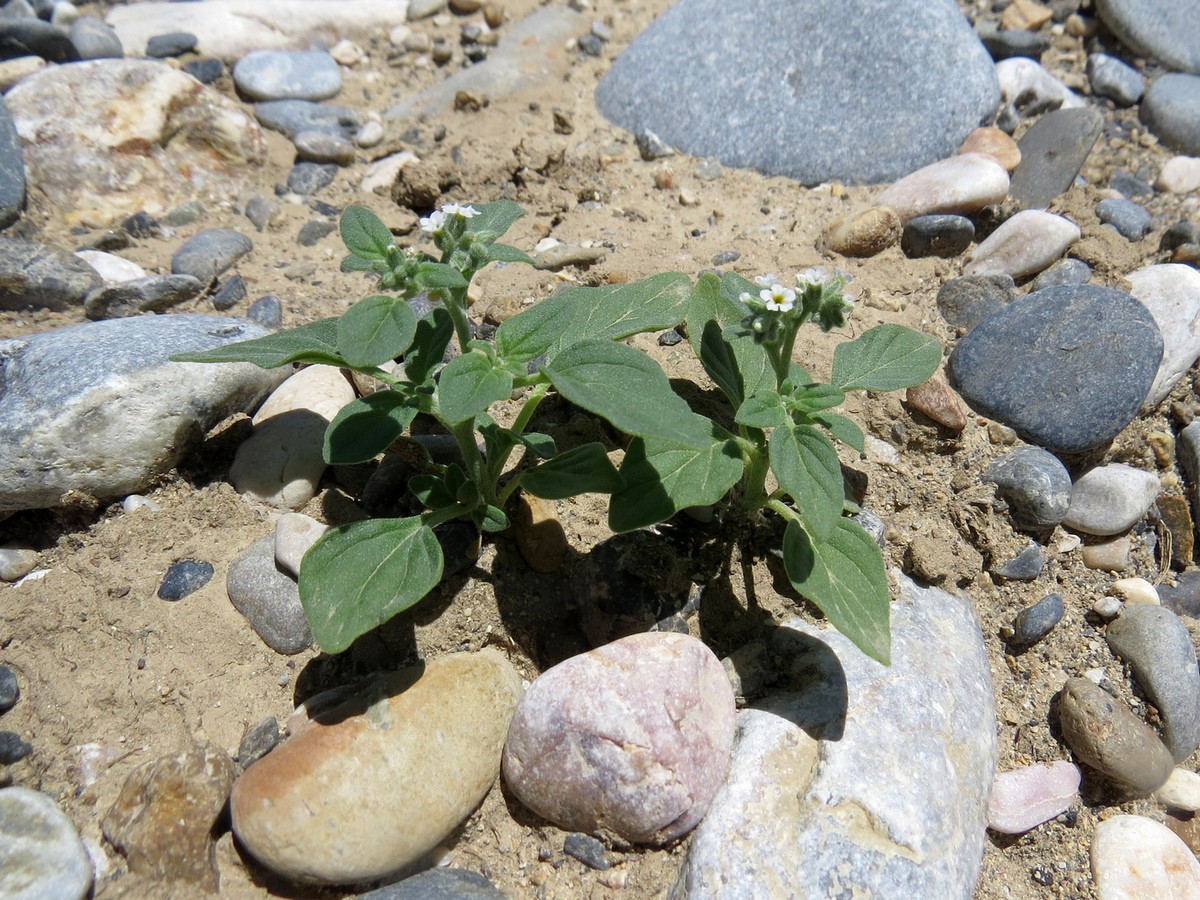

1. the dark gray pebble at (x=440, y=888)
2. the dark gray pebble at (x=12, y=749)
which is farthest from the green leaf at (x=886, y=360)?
the dark gray pebble at (x=12, y=749)

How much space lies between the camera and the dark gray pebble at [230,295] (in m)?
5.01

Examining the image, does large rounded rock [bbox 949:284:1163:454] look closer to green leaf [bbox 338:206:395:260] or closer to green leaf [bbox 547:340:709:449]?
green leaf [bbox 547:340:709:449]

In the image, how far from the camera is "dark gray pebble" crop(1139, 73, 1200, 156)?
608 centimetres

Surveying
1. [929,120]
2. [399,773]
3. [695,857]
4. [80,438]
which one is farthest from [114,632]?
[929,120]

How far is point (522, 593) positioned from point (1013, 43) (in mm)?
5859

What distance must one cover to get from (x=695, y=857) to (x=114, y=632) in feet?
8.09

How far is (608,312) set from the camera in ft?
12.0

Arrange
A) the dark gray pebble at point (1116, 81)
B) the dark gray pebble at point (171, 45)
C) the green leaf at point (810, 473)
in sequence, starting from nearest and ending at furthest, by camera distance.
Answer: the green leaf at point (810, 473), the dark gray pebble at point (1116, 81), the dark gray pebble at point (171, 45)

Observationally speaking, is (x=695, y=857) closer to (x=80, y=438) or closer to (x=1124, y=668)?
(x=1124, y=668)

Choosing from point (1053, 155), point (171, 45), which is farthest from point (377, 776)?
point (171, 45)

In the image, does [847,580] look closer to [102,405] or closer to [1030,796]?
[1030,796]

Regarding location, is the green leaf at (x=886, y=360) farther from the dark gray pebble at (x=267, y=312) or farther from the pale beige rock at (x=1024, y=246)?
the dark gray pebble at (x=267, y=312)

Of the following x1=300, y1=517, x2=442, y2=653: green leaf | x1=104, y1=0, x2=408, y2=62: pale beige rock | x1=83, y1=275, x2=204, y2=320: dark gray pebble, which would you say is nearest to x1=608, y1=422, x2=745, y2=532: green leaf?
x1=300, y1=517, x2=442, y2=653: green leaf

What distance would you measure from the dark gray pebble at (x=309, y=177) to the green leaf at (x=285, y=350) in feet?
9.52
